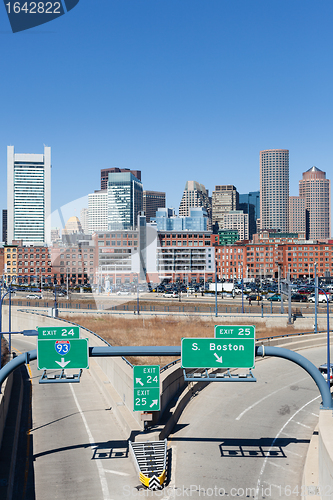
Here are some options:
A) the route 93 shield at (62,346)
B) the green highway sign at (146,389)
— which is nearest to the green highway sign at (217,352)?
the green highway sign at (146,389)

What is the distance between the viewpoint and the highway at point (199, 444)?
19531 mm

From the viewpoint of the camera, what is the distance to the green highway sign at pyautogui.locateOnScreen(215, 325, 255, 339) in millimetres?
20969

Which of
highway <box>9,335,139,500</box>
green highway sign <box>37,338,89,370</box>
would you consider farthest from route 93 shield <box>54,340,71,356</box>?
highway <box>9,335,139,500</box>

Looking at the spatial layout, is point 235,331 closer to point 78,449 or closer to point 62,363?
point 62,363

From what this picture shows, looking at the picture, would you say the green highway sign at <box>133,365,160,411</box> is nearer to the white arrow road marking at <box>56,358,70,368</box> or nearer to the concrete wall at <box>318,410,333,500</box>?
the white arrow road marking at <box>56,358,70,368</box>

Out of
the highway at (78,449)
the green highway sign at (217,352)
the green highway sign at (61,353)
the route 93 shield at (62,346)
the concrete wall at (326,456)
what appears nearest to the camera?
the concrete wall at (326,456)

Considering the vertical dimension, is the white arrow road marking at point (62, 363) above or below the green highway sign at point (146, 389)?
above

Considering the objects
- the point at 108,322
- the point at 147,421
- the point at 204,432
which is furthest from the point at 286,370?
the point at 108,322

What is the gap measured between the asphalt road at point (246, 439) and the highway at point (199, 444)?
0.13 feet

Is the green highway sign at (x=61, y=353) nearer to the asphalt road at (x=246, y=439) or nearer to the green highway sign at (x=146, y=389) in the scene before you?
the green highway sign at (x=146, y=389)

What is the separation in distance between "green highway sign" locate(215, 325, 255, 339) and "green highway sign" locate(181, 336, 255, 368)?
563 mm

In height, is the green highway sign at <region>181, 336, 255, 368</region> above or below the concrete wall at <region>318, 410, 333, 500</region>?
above

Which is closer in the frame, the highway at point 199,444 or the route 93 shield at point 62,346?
the highway at point 199,444

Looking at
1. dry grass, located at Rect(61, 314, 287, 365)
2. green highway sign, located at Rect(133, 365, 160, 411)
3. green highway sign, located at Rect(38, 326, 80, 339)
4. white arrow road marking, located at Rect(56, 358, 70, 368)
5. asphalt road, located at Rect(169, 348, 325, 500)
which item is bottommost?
dry grass, located at Rect(61, 314, 287, 365)
